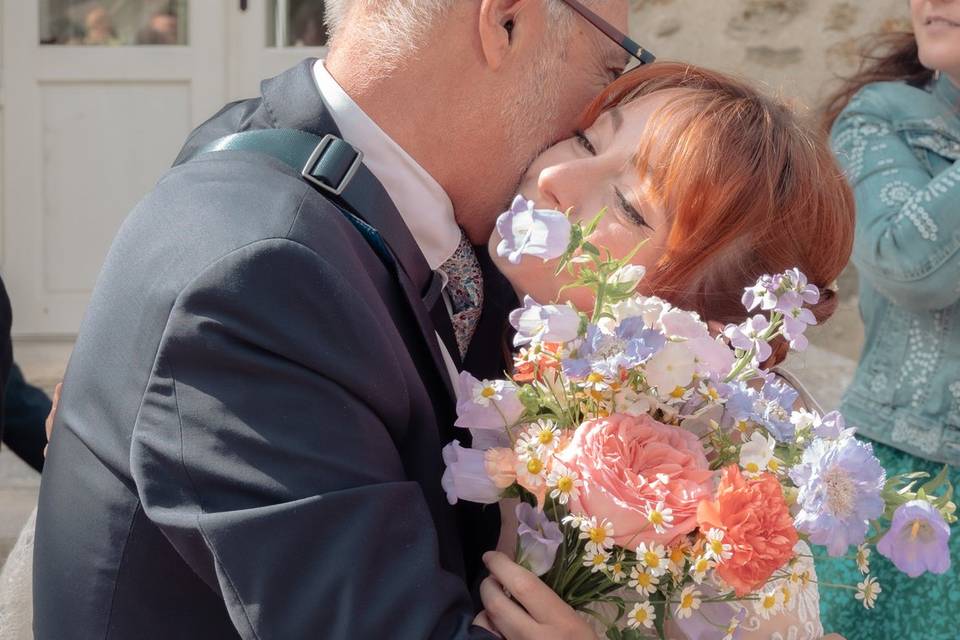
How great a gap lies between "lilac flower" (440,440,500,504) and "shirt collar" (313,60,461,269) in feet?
1.25

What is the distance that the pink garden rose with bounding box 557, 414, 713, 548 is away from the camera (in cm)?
147

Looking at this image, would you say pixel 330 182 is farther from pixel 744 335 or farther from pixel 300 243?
pixel 744 335

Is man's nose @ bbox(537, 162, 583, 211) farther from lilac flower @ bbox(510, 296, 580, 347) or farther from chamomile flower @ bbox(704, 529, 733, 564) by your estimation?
chamomile flower @ bbox(704, 529, 733, 564)

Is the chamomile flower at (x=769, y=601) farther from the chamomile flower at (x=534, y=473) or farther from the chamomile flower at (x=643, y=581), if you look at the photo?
the chamomile flower at (x=534, y=473)

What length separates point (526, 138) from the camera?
1.89 m

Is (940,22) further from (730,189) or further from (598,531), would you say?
(598,531)

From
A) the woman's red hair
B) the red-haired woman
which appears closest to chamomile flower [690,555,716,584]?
the red-haired woman

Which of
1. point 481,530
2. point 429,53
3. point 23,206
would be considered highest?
point 429,53

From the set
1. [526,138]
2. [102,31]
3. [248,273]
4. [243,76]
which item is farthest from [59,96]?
[248,273]

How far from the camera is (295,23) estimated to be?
5926 millimetres

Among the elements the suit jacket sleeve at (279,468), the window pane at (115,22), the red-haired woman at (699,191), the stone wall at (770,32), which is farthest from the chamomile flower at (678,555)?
the window pane at (115,22)

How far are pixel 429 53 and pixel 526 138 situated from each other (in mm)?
228

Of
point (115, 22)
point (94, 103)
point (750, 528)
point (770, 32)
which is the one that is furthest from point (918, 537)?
point (115, 22)

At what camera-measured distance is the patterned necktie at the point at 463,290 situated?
6.34 feet
